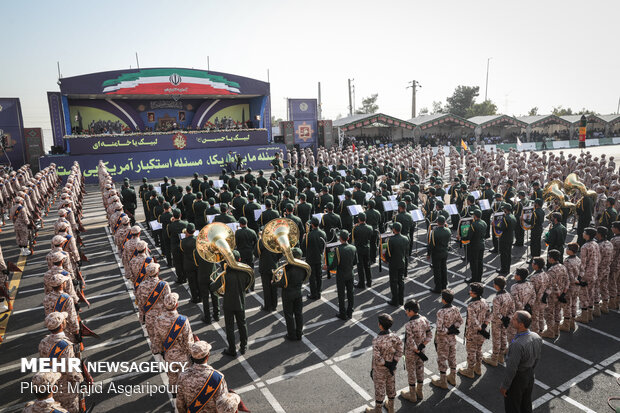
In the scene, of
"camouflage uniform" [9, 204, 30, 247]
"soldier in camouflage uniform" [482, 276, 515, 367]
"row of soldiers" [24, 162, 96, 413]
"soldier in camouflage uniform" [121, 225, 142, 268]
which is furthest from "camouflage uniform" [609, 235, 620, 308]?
"camouflage uniform" [9, 204, 30, 247]

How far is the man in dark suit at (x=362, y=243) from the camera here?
29.7ft

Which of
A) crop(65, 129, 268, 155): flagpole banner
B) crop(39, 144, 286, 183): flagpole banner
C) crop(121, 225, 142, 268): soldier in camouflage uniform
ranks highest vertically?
crop(65, 129, 268, 155): flagpole banner

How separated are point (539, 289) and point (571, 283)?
44.4 inches

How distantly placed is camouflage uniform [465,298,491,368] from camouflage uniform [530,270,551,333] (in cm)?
147

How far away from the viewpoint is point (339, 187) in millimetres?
15078

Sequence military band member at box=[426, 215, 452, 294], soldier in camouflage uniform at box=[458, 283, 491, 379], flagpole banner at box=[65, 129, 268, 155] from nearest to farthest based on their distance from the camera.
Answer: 1. soldier in camouflage uniform at box=[458, 283, 491, 379]
2. military band member at box=[426, 215, 452, 294]
3. flagpole banner at box=[65, 129, 268, 155]

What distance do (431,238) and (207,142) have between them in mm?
24982

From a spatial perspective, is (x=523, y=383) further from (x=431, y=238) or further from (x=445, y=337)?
(x=431, y=238)

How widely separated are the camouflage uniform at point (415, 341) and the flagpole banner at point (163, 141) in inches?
1082

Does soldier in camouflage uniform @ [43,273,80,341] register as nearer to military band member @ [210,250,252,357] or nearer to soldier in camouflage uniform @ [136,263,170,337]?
soldier in camouflage uniform @ [136,263,170,337]

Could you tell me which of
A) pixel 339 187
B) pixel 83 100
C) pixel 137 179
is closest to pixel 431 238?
pixel 339 187

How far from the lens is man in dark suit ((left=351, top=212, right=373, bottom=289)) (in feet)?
29.7

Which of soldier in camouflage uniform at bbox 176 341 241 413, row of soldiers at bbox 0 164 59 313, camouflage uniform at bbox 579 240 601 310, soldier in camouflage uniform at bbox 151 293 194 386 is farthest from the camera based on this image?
row of soldiers at bbox 0 164 59 313

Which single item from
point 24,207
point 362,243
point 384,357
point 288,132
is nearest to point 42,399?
point 384,357
